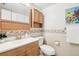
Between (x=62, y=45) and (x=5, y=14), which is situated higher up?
(x=5, y=14)

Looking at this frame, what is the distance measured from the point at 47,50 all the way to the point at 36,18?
1.56ft

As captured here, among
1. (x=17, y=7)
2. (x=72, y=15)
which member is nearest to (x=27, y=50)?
(x=17, y=7)

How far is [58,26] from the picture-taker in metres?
1.51

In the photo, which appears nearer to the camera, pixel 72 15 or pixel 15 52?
pixel 15 52

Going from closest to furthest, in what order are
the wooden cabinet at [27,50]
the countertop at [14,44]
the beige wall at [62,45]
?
the countertop at [14,44] < the wooden cabinet at [27,50] < the beige wall at [62,45]

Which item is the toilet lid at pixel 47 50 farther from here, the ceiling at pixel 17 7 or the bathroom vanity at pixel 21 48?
the ceiling at pixel 17 7

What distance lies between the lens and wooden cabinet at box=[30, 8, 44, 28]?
1.51 meters

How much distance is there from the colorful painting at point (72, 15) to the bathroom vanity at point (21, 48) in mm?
549

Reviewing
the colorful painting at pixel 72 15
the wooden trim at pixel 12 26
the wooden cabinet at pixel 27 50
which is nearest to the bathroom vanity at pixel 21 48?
the wooden cabinet at pixel 27 50

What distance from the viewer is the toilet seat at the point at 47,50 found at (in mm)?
1516

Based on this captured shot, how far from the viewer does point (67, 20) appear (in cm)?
149

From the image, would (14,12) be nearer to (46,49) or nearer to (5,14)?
(5,14)

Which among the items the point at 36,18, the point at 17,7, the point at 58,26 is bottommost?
the point at 58,26

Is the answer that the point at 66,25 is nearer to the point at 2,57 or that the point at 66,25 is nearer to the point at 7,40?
the point at 7,40
